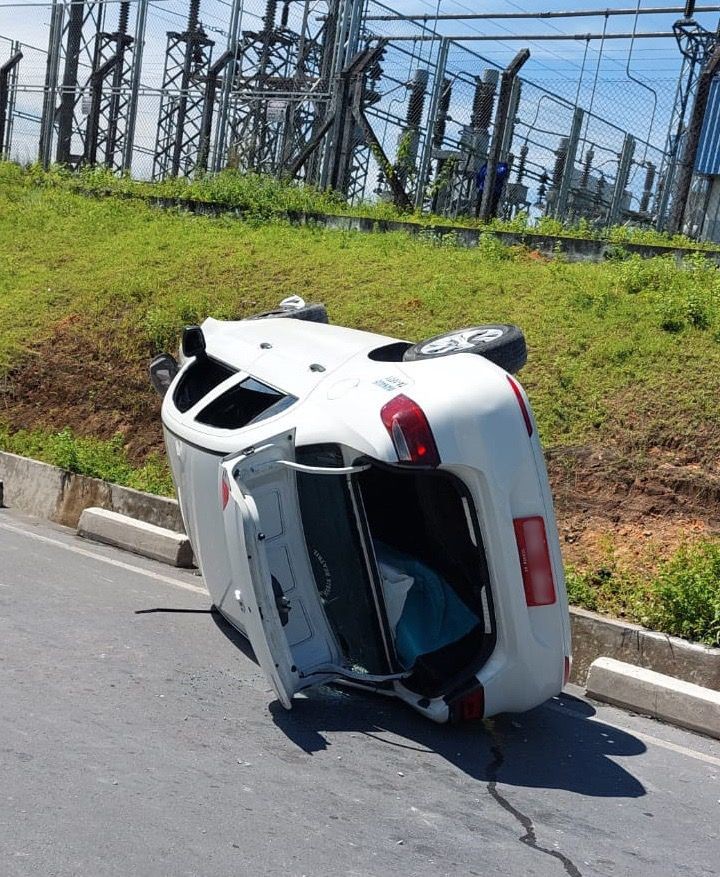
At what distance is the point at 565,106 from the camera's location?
17500mm

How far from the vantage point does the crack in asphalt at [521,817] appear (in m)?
4.04

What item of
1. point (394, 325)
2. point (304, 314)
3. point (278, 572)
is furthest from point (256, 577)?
point (394, 325)

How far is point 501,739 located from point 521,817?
38.5 inches

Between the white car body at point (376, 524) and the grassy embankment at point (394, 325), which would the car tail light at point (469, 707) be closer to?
the white car body at point (376, 524)

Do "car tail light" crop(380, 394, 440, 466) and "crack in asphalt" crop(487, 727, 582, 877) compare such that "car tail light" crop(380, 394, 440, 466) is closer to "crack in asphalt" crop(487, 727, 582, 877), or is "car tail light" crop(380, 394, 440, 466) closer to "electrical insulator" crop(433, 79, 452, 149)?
"crack in asphalt" crop(487, 727, 582, 877)

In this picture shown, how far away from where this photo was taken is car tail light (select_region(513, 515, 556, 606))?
16.6 feet

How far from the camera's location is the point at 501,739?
5.41m

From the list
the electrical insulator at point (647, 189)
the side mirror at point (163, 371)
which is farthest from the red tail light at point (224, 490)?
the electrical insulator at point (647, 189)

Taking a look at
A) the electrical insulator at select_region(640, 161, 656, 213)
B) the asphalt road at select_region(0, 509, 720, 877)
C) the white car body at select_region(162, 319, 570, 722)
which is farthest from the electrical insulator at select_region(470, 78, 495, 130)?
the asphalt road at select_region(0, 509, 720, 877)

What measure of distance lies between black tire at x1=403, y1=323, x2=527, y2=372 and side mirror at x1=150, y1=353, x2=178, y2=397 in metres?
2.12

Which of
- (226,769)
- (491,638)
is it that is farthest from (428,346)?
(226,769)

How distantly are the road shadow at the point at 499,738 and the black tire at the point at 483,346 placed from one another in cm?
175

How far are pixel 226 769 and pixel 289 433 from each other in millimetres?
1545

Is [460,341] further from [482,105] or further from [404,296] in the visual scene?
[482,105]
